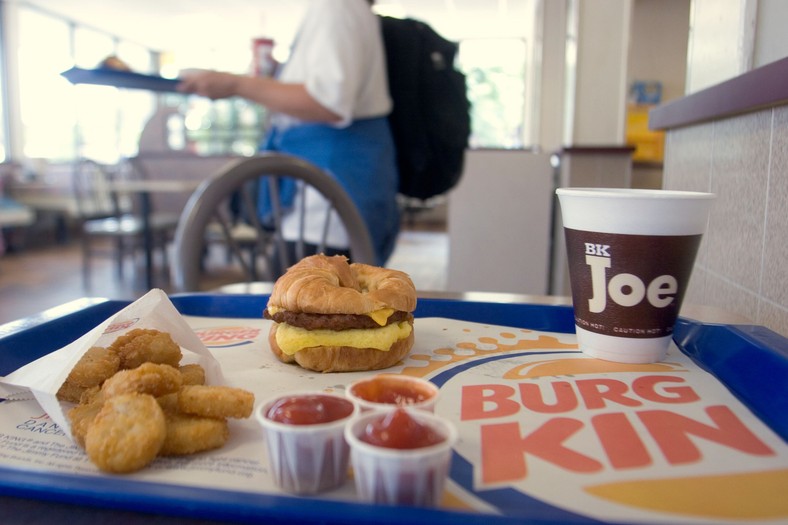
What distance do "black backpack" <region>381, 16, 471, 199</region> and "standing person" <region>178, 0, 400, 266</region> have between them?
0.25 ft

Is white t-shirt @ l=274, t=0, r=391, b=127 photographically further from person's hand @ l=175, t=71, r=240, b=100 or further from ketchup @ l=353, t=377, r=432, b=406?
ketchup @ l=353, t=377, r=432, b=406

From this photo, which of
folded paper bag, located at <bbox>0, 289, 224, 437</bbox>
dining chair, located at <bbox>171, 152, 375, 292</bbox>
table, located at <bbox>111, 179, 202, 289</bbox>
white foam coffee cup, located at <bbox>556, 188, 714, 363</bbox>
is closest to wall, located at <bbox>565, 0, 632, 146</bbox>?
dining chair, located at <bbox>171, 152, 375, 292</bbox>

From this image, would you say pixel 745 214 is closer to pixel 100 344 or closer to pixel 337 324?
pixel 337 324

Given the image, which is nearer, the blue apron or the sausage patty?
the sausage patty

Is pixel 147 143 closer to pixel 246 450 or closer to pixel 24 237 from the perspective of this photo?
pixel 24 237

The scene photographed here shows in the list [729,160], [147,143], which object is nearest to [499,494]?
[729,160]

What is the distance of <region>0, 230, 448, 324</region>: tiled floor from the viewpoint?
5047 millimetres

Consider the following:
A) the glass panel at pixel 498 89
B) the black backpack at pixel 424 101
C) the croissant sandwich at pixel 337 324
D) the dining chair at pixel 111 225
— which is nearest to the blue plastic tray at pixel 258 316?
the croissant sandwich at pixel 337 324

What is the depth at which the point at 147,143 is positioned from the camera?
291 inches

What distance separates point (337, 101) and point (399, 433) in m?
1.34

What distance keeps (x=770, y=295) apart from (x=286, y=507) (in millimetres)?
832

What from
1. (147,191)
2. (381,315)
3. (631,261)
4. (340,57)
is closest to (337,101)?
(340,57)

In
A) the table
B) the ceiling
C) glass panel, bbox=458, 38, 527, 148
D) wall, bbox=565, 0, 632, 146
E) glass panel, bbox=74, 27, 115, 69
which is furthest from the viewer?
glass panel, bbox=458, 38, 527, 148

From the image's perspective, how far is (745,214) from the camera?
1052 mm
